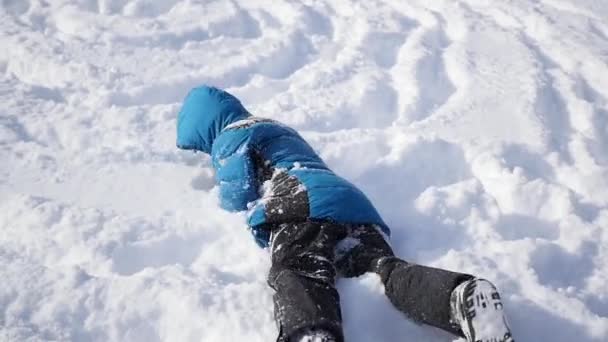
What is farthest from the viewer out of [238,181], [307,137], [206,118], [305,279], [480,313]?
[307,137]

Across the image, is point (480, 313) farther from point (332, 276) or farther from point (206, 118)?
point (206, 118)

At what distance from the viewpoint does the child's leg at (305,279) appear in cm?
131

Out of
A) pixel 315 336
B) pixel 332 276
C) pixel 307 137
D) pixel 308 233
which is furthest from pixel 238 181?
pixel 315 336

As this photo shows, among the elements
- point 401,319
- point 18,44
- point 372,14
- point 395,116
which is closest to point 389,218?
point 401,319

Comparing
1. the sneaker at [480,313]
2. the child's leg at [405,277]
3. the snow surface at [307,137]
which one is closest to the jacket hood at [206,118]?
the snow surface at [307,137]

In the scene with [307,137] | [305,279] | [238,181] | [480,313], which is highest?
[480,313]

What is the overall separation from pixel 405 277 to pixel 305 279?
281 millimetres

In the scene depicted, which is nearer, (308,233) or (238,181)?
(308,233)

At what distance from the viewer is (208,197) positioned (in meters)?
2.14

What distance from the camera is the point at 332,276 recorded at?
1.54 m

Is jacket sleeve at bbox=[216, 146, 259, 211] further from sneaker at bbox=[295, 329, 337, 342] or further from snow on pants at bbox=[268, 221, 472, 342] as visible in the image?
sneaker at bbox=[295, 329, 337, 342]

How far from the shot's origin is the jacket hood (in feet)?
7.26

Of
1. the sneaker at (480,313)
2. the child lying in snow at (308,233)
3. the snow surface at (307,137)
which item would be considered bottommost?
the snow surface at (307,137)

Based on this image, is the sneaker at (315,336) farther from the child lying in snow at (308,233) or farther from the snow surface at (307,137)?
the snow surface at (307,137)
